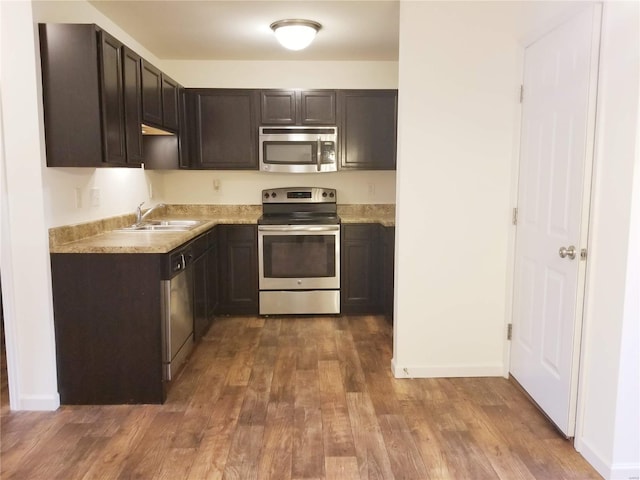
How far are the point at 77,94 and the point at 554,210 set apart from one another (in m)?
2.55

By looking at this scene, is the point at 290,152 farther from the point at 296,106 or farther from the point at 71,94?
the point at 71,94

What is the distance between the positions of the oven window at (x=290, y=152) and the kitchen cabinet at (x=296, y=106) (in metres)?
0.19

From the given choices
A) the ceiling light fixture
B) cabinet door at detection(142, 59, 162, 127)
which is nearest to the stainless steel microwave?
the ceiling light fixture

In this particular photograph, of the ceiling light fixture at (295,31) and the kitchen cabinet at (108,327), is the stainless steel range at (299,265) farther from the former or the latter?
the kitchen cabinet at (108,327)

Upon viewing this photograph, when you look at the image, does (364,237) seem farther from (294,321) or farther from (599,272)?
(599,272)

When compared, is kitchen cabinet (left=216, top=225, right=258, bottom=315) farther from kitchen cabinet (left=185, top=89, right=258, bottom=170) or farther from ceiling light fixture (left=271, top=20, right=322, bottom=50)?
ceiling light fixture (left=271, top=20, right=322, bottom=50)

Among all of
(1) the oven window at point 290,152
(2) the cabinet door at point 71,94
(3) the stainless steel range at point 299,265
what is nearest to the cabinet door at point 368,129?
(1) the oven window at point 290,152

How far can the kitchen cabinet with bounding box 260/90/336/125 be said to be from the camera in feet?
14.4

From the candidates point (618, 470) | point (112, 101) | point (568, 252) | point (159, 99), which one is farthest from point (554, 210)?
point (159, 99)

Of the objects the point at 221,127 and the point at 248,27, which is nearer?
the point at 248,27

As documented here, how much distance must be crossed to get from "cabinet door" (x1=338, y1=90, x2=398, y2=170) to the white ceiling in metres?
0.38

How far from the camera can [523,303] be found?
112 inches

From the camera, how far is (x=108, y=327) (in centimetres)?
266

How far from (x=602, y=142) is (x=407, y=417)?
1.64 meters
